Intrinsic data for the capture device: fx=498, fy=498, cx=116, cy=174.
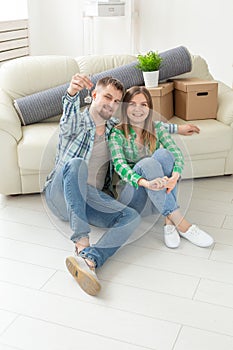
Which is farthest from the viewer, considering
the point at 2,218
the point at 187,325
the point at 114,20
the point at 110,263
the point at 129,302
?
the point at 114,20

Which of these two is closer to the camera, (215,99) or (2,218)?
(2,218)

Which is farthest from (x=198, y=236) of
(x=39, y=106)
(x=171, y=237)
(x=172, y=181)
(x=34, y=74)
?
(x=34, y=74)

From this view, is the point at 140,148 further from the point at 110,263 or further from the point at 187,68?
the point at 187,68

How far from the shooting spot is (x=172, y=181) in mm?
2252

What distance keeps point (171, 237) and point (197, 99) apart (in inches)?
41.3

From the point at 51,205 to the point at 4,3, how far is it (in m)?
2.87

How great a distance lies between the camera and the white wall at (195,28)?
4.43 m

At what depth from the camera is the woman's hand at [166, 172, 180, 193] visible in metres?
2.24

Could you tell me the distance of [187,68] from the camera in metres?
3.12

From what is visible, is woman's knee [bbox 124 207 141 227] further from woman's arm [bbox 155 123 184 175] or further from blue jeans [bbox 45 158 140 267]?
woman's arm [bbox 155 123 184 175]

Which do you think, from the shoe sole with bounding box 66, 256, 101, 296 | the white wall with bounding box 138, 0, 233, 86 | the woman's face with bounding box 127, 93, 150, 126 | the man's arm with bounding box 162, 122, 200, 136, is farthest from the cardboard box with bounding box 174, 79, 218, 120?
the white wall with bounding box 138, 0, 233, 86

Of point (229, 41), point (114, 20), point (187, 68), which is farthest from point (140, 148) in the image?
point (114, 20)

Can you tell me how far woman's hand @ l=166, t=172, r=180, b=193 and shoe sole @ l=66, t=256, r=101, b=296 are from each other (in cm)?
55

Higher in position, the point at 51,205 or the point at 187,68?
the point at 187,68
